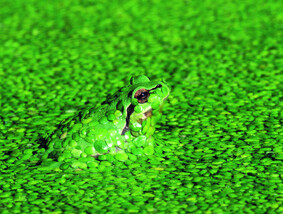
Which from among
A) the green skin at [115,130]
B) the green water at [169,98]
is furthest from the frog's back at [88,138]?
the green water at [169,98]

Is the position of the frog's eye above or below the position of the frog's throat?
above

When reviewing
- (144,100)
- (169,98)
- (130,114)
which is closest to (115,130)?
(130,114)

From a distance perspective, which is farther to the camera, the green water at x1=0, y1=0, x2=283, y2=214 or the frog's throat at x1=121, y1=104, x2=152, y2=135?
the frog's throat at x1=121, y1=104, x2=152, y2=135

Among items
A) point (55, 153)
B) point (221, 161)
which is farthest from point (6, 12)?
point (221, 161)

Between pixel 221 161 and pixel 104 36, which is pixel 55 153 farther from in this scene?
pixel 104 36

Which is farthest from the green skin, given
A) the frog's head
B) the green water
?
the green water

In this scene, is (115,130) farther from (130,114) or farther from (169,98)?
(169,98)

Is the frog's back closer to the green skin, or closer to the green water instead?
the green skin
